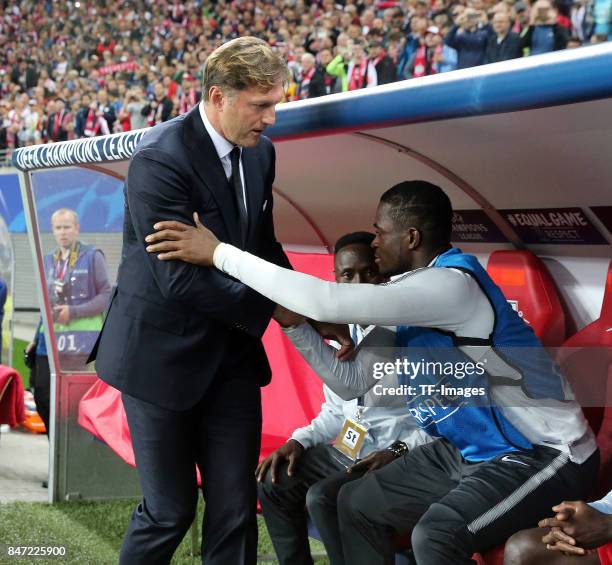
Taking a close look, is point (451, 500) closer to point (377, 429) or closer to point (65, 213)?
point (377, 429)

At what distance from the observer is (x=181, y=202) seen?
2031 mm

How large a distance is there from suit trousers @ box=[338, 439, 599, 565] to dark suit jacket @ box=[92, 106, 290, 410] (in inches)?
19.5

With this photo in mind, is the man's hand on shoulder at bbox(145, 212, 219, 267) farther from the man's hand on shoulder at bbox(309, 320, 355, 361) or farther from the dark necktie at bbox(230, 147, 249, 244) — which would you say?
the man's hand on shoulder at bbox(309, 320, 355, 361)

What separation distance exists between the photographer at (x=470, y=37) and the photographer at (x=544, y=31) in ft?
2.02

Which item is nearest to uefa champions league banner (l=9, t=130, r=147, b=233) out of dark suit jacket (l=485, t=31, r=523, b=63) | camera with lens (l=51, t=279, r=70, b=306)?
camera with lens (l=51, t=279, r=70, b=306)

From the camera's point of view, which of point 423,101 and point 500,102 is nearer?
point 500,102

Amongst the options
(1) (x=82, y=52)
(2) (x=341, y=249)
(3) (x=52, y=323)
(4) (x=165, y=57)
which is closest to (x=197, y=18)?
(4) (x=165, y=57)

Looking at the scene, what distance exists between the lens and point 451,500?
211cm

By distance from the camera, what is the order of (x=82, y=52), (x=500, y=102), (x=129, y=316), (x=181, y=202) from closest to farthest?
(x=500, y=102) → (x=181, y=202) → (x=129, y=316) → (x=82, y=52)

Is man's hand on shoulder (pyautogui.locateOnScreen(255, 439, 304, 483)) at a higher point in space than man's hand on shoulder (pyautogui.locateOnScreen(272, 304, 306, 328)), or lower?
lower

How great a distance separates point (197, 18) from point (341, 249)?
13.6 meters

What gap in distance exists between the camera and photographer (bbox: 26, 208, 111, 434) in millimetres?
4121

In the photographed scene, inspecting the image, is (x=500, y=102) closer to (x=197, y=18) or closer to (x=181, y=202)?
(x=181, y=202)

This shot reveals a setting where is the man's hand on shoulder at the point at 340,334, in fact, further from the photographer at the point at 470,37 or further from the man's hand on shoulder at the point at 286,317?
the photographer at the point at 470,37
